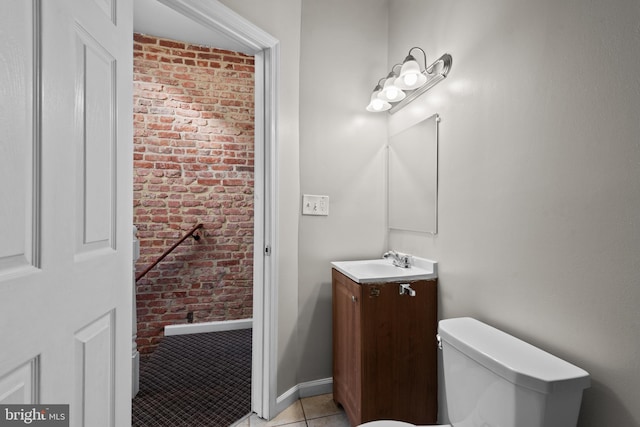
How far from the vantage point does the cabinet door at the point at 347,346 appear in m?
1.46

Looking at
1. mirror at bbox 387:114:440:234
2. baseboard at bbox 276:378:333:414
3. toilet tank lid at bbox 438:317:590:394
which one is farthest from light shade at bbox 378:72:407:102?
baseboard at bbox 276:378:333:414

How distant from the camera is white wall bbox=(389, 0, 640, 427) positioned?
2.63 feet

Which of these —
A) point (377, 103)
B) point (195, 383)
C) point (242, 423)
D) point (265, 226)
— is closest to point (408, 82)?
point (377, 103)

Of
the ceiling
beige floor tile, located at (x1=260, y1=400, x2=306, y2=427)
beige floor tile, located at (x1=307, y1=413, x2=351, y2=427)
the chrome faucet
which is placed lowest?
beige floor tile, located at (x1=260, y1=400, x2=306, y2=427)

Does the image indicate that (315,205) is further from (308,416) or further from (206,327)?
(206,327)

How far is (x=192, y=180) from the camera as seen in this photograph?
2.83 meters

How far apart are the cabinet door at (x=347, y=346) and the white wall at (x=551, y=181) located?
45 cm

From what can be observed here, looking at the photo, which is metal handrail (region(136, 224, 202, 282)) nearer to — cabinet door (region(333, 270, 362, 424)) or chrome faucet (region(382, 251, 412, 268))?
cabinet door (region(333, 270, 362, 424))

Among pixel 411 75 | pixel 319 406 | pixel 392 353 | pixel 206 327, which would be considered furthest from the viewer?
pixel 206 327

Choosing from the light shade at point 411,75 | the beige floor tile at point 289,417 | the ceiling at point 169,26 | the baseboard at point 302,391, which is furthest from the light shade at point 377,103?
the beige floor tile at point 289,417

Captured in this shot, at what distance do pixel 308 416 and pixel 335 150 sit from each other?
61.5 inches

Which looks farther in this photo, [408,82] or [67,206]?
[408,82]

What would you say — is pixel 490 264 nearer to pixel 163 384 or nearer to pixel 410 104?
pixel 410 104

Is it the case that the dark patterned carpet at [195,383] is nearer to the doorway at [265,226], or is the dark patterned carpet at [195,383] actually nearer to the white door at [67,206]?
the doorway at [265,226]
